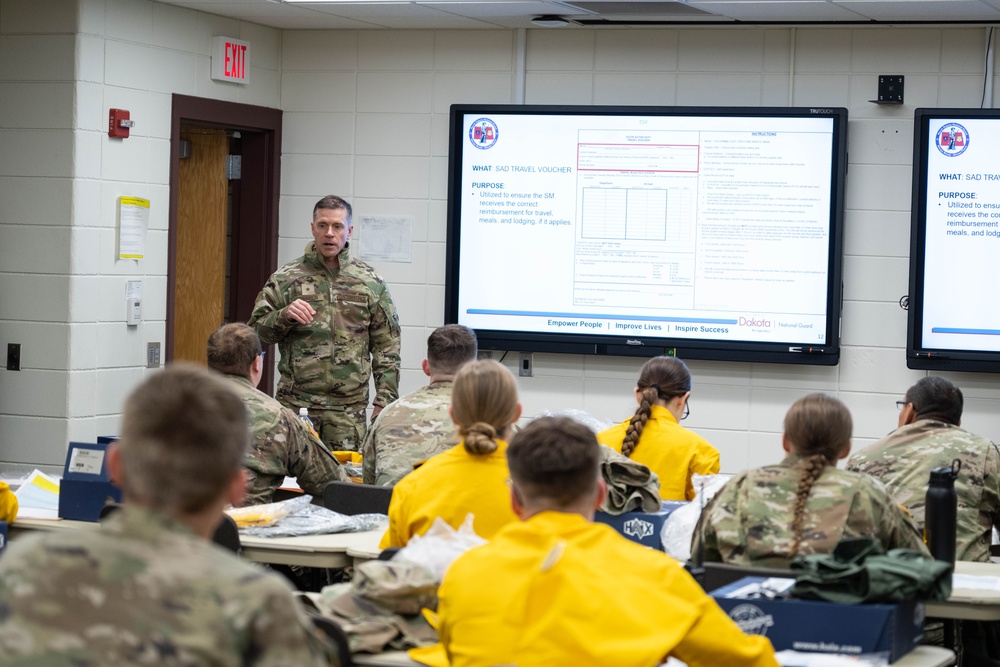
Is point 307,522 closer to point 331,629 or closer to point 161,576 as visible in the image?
point 331,629

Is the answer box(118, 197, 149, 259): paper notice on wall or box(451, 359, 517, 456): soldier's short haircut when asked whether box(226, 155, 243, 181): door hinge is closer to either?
box(118, 197, 149, 259): paper notice on wall

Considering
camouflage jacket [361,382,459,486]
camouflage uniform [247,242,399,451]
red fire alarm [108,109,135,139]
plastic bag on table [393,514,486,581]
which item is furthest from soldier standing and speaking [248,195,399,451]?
plastic bag on table [393,514,486,581]

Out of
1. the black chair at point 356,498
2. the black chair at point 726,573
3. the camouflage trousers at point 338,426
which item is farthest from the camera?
the camouflage trousers at point 338,426

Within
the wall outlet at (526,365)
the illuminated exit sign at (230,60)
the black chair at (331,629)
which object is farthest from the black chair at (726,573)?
the illuminated exit sign at (230,60)

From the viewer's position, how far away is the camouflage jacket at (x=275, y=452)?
3955 mm

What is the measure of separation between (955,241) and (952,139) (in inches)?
18.3

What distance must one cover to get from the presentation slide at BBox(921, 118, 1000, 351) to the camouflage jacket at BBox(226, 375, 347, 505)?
3.23 metres

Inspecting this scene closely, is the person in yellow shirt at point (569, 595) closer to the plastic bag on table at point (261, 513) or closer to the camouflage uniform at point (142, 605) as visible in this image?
the camouflage uniform at point (142, 605)

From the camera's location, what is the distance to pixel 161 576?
1430mm

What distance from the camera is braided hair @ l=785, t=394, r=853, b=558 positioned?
9.78ft

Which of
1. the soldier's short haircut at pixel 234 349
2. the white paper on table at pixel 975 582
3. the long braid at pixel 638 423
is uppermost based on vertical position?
the soldier's short haircut at pixel 234 349

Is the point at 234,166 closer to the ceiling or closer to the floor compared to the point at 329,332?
closer to the ceiling

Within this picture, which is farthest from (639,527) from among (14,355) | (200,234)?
(200,234)

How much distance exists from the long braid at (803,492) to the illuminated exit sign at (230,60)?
435 centimetres
